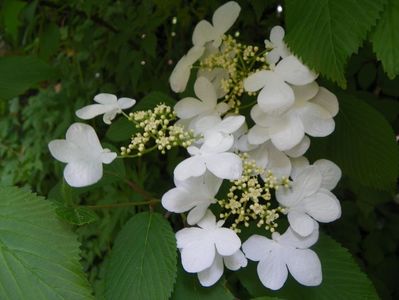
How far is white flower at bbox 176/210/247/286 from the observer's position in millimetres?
555

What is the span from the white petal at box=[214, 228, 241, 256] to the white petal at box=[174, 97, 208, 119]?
190 mm

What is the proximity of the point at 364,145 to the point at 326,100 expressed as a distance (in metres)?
0.17

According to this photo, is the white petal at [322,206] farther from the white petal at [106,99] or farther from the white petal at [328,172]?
the white petal at [106,99]

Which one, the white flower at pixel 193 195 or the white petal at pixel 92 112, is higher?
the white petal at pixel 92 112

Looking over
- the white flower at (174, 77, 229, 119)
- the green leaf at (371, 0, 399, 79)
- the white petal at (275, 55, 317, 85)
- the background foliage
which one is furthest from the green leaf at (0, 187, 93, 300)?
the green leaf at (371, 0, 399, 79)

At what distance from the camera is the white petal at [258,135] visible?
610mm

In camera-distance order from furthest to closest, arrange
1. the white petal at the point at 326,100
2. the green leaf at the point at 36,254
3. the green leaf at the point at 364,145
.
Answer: the green leaf at the point at 364,145
the white petal at the point at 326,100
the green leaf at the point at 36,254

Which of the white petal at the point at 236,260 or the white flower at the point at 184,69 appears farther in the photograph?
the white flower at the point at 184,69

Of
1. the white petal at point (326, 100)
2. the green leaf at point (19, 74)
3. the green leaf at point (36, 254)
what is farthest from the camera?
the green leaf at point (19, 74)

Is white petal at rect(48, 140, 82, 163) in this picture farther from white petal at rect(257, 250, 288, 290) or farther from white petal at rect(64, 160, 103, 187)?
white petal at rect(257, 250, 288, 290)

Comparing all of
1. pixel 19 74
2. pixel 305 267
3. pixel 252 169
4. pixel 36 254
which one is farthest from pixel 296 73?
pixel 19 74

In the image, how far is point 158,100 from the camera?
0.78 metres

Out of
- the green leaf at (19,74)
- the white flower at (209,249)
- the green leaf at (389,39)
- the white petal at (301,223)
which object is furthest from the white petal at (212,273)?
the green leaf at (19,74)

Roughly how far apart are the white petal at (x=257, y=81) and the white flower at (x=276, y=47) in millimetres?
31
